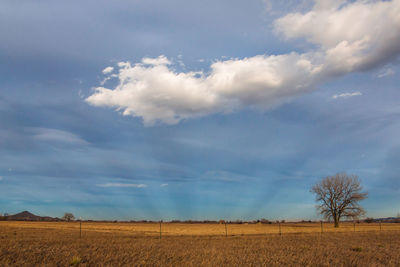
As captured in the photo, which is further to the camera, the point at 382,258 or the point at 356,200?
the point at 356,200

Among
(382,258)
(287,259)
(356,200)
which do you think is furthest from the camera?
(356,200)

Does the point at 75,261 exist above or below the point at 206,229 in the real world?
above

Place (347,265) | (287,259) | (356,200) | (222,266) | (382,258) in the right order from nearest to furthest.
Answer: (222,266), (347,265), (287,259), (382,258), (356,200)

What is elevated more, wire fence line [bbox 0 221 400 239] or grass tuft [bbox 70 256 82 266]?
grass tuft [bbox 70 256 82 266]

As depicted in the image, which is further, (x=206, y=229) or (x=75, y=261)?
(x=206, y=229)

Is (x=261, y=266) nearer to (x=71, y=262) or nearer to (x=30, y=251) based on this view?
(x=71, y=262)

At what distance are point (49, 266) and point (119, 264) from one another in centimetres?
241

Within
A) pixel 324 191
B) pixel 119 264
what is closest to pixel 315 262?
pixel 119 264

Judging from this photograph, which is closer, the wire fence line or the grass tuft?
the grass tuft

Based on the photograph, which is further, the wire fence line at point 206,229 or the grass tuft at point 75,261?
the wire fence line at point 206,229

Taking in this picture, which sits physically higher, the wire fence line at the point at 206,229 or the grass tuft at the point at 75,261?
the grass tuft at the point at 75,261

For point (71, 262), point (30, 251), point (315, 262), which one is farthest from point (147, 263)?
point (315, 262)

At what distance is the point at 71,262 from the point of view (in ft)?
35.8

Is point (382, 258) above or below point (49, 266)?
below
